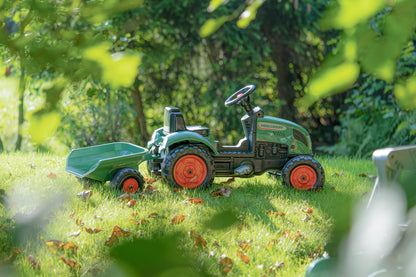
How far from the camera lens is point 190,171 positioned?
3805mm

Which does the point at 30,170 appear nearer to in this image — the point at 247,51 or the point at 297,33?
the point at 247,51

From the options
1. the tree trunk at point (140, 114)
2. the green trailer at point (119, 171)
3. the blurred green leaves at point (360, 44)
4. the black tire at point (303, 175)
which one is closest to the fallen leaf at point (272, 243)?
the black tire at point (303, 175)

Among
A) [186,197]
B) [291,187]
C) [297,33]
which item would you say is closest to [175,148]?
[186,197]

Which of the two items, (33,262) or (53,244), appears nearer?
(33,262)

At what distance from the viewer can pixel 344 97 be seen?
7.37 metres

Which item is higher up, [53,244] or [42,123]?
[42,123]

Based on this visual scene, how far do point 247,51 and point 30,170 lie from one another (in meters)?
3.67

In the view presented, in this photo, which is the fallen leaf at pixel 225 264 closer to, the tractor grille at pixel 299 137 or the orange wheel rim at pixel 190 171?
→ the orange wheel rim at pixel 190 171

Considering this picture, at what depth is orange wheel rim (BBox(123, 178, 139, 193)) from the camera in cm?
366

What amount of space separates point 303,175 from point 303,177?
0.06 ft

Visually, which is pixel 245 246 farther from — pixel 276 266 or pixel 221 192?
pixel 221 192

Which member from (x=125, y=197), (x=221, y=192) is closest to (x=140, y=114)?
(x=221, y=192)

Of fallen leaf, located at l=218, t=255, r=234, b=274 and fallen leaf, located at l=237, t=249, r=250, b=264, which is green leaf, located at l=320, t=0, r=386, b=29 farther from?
fallen leaf, located at l=237, t=249, r=250, b=264

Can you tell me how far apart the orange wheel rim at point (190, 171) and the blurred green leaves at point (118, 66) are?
3.16m
